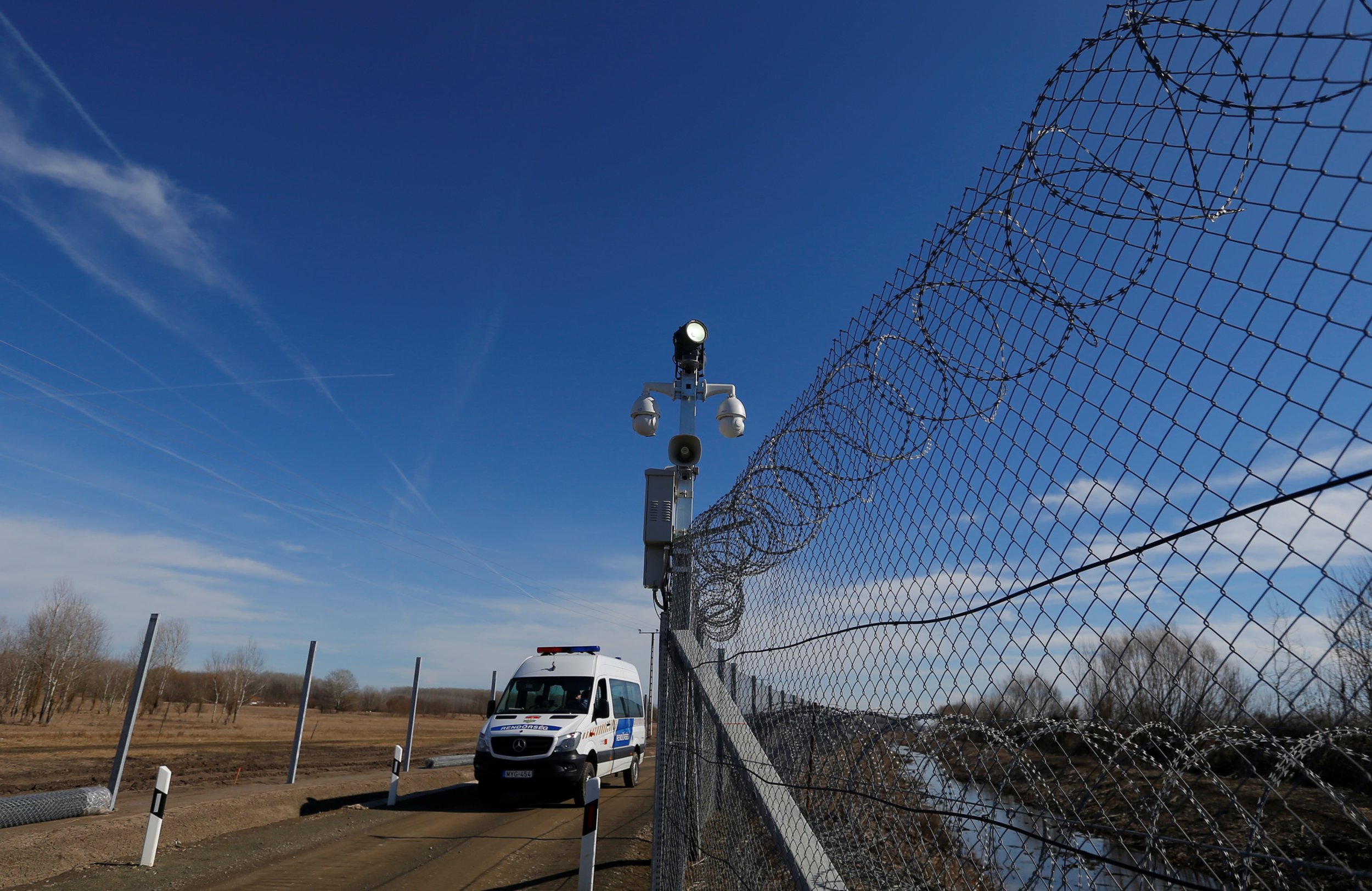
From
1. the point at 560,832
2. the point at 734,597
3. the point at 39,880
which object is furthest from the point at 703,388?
the point at 39,880

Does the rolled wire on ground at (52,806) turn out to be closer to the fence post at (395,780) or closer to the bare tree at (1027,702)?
the fence post at (395,780)

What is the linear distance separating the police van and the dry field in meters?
4.90

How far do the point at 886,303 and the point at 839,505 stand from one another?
95 centimetres

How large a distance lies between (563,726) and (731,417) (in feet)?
23.6

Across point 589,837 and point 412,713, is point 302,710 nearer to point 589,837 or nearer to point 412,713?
point 412,713

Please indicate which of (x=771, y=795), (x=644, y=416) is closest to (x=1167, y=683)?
(x=771, y=795)

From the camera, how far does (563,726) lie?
39.8ft

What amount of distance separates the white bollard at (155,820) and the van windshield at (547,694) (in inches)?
249

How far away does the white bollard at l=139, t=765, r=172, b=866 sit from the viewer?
7094 mm

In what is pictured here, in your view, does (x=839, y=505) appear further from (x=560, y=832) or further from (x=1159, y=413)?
(x=560, y=832)

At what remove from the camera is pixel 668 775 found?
5539mm

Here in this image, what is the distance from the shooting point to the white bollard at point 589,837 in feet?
20.1

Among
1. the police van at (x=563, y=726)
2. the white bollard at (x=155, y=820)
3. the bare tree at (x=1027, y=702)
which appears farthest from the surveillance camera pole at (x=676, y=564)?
the police van at (x=563, y=726)

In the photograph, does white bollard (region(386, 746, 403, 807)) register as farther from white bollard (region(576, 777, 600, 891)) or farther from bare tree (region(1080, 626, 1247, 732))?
bare tree (region(1080, 626, 1247, 732))
